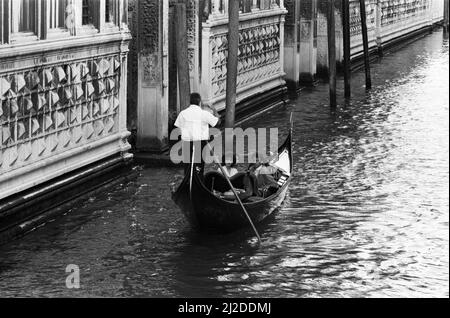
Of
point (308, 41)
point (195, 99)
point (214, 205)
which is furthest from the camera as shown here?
point (308, 41)

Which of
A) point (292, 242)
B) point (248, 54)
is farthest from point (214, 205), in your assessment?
point (248, 54)

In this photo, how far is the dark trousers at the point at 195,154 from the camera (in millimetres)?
12508

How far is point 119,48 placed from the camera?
1572 centimetres

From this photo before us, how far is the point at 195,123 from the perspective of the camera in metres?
13.2

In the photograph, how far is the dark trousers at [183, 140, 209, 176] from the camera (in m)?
12.5

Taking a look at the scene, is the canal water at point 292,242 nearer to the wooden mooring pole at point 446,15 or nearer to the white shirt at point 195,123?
the white shirt at point 195,123

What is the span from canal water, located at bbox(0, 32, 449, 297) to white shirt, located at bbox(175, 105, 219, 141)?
43.4 inches

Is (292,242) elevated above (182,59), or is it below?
below

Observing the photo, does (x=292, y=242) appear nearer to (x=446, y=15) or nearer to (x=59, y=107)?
(x=59, y=107)

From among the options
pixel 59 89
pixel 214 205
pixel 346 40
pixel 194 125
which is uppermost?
pixel 346 40

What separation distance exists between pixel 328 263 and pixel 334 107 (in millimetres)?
11504

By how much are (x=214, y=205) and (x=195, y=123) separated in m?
1.04
